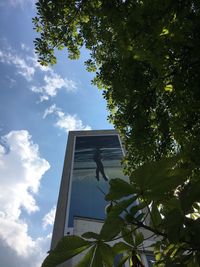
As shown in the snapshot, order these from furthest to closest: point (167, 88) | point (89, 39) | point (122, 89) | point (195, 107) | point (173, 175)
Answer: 1. point (89, 39)
2. point (122, 89)
3. point (195, 107)
4. point (167, 88)
5. point (173, 175)

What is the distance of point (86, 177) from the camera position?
29.7 meters

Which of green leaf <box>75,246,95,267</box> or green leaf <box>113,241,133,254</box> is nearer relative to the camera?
green leaf <box>75,246,95,267</box>

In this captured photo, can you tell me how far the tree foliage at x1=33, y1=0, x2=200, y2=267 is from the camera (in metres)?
0.92

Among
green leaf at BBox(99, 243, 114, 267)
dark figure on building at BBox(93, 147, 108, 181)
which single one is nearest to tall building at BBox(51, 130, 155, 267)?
Result: dark figure on building at BBox(93, 147, 108, 181)

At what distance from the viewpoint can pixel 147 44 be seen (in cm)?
279

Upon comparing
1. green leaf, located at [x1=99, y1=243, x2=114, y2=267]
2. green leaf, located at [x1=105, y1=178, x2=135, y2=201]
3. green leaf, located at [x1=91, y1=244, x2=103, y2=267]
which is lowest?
green leaf, located at [x1=91, y1=244, x2=103, y2=267]

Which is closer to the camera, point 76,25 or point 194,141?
point 194,141

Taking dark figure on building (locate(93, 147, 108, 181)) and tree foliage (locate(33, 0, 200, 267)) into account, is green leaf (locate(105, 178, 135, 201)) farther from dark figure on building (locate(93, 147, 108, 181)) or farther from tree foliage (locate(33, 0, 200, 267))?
dark figure on building (locate(93, 147, 108, 181))

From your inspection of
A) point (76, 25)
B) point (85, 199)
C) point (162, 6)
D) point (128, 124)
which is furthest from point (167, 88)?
point (85, 199)

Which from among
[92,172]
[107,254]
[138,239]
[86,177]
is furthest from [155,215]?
[92,172]

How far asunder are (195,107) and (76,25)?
3097 millimetres

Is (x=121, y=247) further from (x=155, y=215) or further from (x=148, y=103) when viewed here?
(x=148, y=103)

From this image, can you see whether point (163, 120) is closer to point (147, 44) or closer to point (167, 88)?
point (167, 88)

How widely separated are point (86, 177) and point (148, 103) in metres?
25.7
